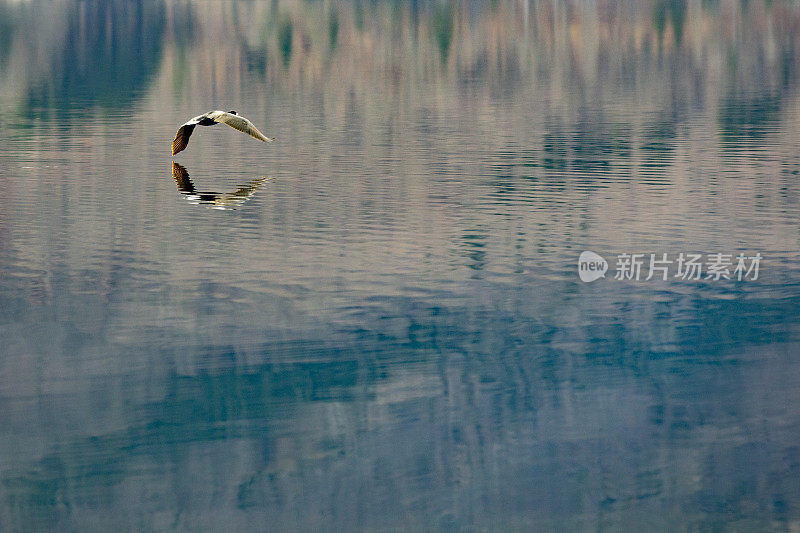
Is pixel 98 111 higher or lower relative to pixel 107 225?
higher

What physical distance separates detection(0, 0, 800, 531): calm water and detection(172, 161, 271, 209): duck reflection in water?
0.13 meters

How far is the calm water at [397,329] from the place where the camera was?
10609mm

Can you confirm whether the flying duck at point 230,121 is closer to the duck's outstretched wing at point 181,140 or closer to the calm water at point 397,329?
the calm water at point 397,329

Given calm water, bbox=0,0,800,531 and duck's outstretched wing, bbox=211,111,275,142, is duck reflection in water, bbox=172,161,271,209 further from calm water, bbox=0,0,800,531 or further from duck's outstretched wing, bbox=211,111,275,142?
duck's outstretched wing, bbox=211,111,275,142

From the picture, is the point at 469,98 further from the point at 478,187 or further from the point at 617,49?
the point at 617,49

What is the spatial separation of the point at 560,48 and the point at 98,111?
44.1 m

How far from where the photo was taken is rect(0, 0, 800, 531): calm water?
10.6 m

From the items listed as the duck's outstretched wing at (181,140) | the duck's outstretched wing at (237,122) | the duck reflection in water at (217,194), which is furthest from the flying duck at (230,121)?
the duck's outstretched wing at (181,140)

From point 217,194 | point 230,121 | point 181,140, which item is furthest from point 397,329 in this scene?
point 181,140

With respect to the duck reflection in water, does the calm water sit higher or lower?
lower

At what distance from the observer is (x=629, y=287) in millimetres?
16484

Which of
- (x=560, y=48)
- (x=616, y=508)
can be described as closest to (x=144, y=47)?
(x=560, y=48)

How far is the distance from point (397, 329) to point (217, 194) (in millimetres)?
9705

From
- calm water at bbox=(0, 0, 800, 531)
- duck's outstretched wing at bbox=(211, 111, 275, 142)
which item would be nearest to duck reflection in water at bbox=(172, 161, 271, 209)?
calm water at bbox=(0, 0, 800, 531)
